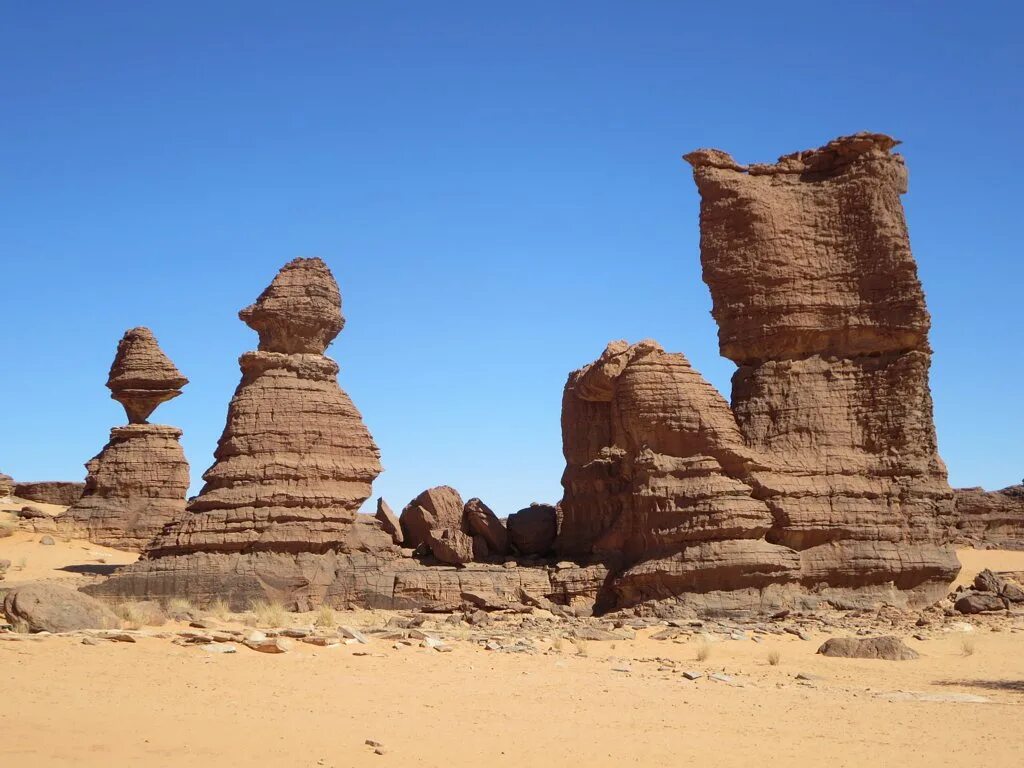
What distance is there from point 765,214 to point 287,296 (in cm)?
980

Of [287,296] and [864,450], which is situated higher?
[287,296]

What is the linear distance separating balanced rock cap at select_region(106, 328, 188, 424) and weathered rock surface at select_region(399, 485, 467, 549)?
13299 millimetres

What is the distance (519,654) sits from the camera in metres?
15.2

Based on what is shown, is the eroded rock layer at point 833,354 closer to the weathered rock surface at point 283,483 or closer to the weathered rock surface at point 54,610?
the weathered rock surface at point 283,483

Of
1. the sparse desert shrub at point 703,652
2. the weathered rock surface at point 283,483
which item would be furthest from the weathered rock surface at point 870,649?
the weathered rock surface at point 283,483

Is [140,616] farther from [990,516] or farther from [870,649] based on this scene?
[990,516]

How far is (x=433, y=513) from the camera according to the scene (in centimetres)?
2406

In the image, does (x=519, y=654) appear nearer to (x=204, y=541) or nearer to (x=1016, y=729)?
(x=1016, y=729)

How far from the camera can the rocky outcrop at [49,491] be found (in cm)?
4391

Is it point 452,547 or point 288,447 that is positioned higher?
point 288,447

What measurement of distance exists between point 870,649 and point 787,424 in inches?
255

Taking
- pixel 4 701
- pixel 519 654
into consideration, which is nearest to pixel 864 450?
pixel 519 654

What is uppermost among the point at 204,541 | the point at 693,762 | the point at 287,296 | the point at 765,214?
the point at 765,214

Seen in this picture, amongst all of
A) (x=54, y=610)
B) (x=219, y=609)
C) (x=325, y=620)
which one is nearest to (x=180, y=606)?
(x=219, y=609)
